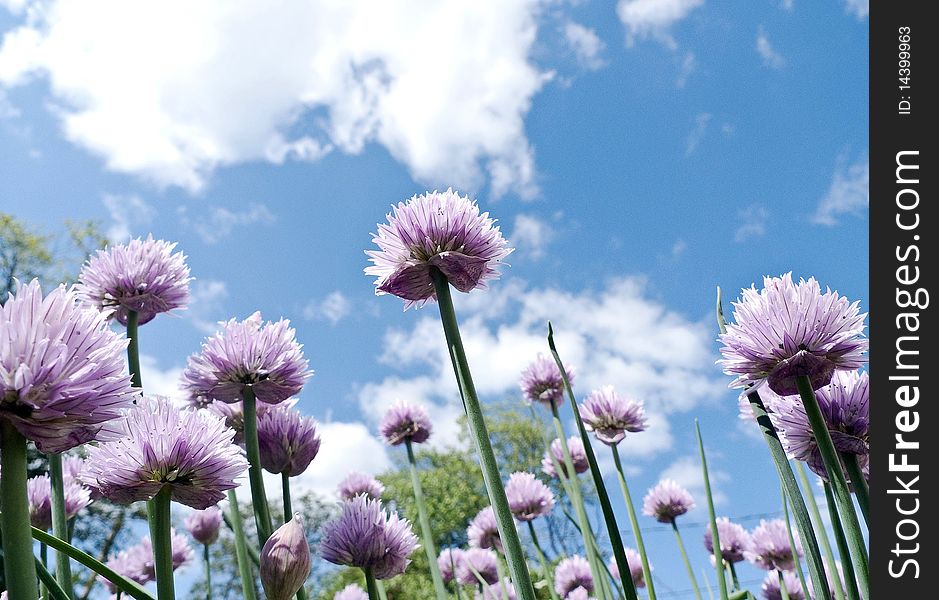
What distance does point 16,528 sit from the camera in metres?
0.65

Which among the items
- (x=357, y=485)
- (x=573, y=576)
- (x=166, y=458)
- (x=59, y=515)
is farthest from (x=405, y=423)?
(x=166, y=458)

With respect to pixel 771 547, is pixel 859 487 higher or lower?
higher

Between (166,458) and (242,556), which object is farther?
(242,556)

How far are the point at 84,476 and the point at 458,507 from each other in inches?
642

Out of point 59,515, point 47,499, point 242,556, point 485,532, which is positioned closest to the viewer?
point 59,515

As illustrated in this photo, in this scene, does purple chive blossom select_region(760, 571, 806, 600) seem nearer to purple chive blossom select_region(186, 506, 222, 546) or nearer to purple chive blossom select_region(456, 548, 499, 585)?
purple chive blossom select_region(456, 548, 499, 585)

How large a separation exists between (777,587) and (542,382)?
1383 millimetres

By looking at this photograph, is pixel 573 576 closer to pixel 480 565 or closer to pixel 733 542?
pixel 480 565
